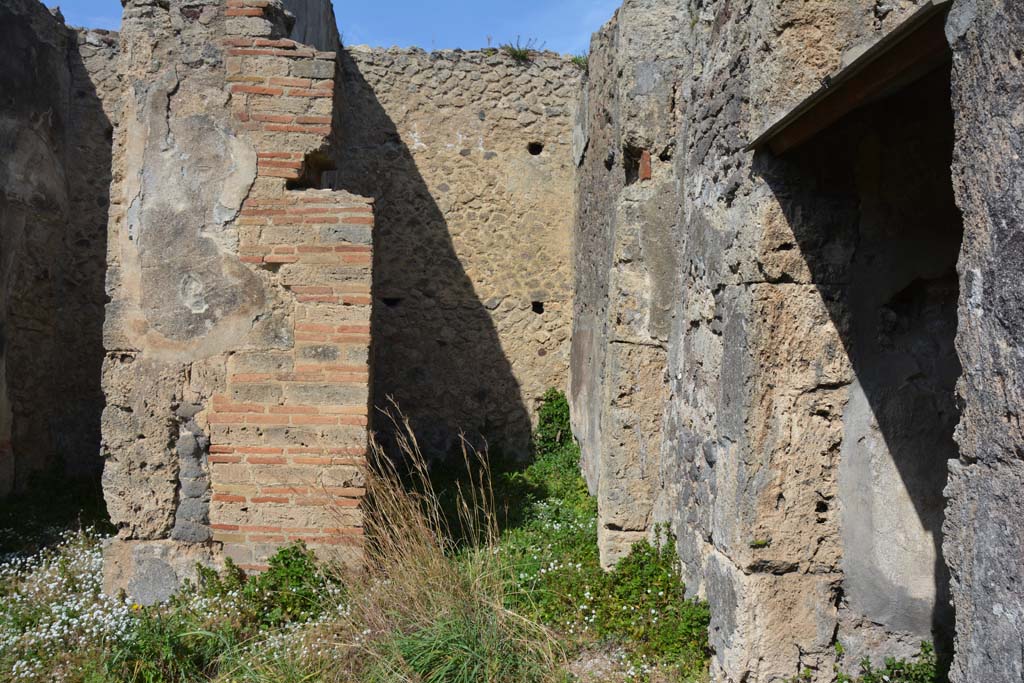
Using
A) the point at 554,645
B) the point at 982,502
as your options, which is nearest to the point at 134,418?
the point at 554,645

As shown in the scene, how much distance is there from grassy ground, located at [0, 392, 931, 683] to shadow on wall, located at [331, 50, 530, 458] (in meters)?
3.09

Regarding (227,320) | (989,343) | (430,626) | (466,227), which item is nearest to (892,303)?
(989,343)

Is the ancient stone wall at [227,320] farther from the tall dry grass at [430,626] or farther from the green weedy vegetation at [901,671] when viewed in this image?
the green weedy vegetation at [901,671]

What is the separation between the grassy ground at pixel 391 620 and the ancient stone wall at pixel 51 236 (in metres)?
2.62

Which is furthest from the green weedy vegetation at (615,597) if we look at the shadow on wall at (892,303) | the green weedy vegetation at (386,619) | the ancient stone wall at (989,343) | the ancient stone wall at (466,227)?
the ancient stone wall at (466,227)

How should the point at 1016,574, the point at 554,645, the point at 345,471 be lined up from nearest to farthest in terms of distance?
the point at 1016,574 < the point at 554,645 < the point at 345,471

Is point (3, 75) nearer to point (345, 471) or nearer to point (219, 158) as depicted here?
point (219, 158)

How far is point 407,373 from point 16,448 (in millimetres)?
3699

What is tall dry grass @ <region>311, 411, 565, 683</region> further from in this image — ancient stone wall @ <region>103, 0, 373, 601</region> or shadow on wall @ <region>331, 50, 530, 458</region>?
shadow on wall @ <region>331, 50, 530, 458</region>

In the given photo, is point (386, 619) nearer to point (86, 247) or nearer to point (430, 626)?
point (430, 626)

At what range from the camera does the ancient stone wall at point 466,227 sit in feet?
26.8

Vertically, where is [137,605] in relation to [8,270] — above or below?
below

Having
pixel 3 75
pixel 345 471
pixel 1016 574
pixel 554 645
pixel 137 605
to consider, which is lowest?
pixel 137 605

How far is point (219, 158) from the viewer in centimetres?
491
